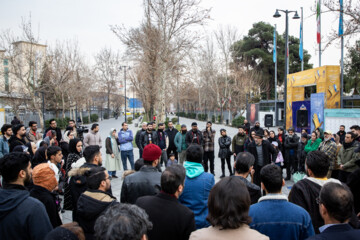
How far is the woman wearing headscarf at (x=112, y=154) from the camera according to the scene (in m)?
8.47

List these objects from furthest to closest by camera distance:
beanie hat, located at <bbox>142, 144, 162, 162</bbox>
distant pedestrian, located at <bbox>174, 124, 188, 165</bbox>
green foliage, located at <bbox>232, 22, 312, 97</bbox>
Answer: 1. green foliage, located at <bbox>232, 22, 312, 97</bbox>
2. distant pedestrian, located at <bbox>174, 124, 188, 165</bbox>
3. beanie hat, located at <bbox>142, 144, 162, 162</bbox>

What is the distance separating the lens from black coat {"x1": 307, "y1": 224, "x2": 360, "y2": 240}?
1.77 metres

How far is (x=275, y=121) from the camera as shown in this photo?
31453 mm

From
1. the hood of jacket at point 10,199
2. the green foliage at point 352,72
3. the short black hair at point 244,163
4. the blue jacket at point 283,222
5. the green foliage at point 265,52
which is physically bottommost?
the blue jacket at point 283,222

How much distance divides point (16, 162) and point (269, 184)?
2506mm

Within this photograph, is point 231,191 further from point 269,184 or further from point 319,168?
point 319,168

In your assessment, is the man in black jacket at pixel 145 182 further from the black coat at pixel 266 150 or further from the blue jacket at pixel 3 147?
the blue jacket at pixel 3 147

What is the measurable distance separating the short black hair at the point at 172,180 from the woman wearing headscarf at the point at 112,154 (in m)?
6.21

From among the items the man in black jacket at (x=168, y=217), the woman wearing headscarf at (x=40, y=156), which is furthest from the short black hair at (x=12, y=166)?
the woman wearing headscarf at (x=40, y=156)

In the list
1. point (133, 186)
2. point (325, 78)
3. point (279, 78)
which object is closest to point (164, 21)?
point (325, 78)

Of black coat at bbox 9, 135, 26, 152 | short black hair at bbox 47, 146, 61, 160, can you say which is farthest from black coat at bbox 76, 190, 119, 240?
black coat at bbox 9, 135, 26, 152

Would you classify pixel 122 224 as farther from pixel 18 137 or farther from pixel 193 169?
pixel 18 137

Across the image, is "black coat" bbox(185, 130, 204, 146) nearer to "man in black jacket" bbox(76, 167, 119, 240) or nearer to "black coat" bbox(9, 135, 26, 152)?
"black coat" bbox(9, 135, 26, 152)

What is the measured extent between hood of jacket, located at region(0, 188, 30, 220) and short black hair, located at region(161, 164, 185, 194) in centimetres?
124
